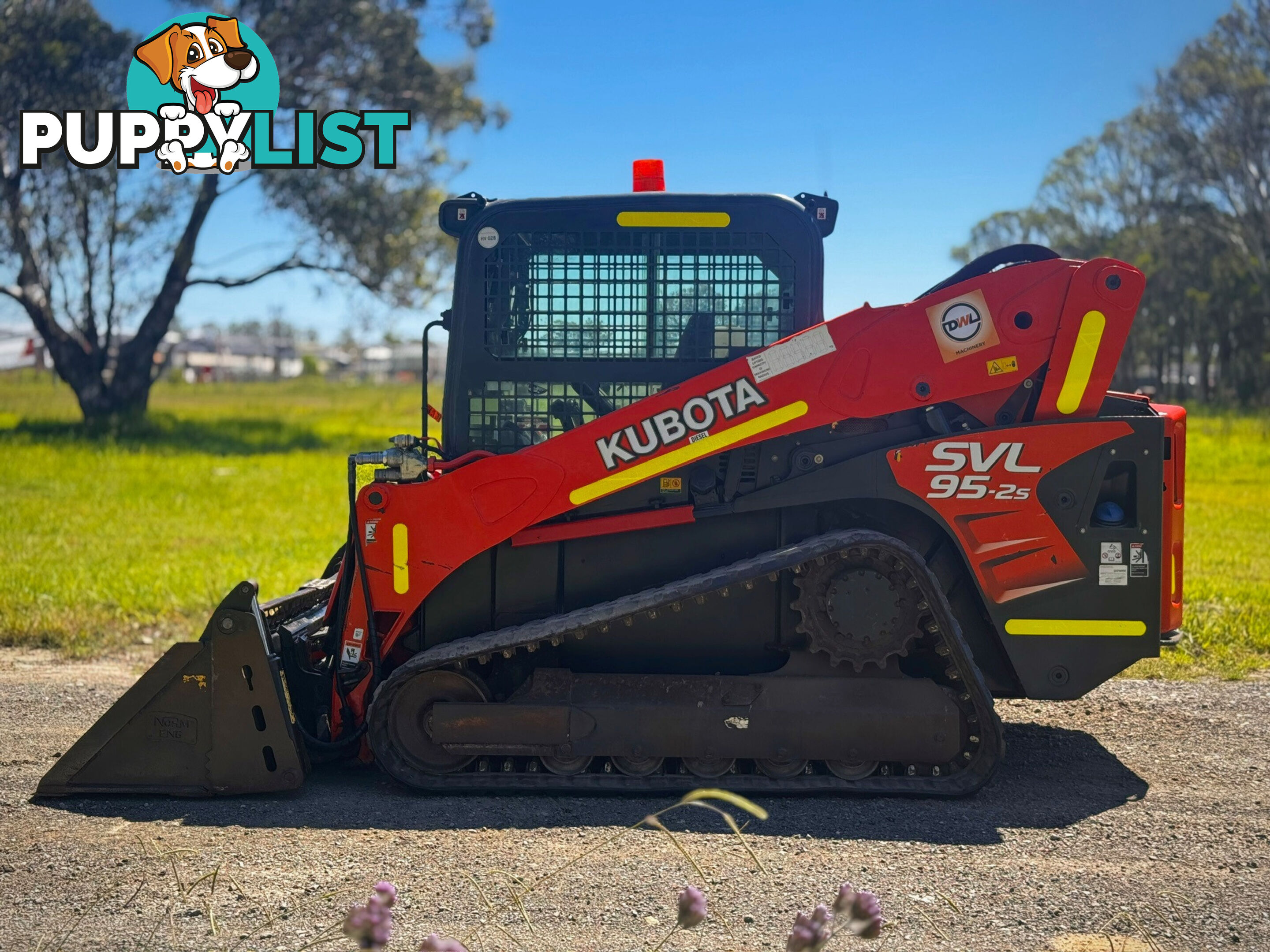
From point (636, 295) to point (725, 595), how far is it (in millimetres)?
1513

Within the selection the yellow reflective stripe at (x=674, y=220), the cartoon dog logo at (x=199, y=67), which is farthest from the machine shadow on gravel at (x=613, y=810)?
the cartoon dog logo at (x=199, y=67)

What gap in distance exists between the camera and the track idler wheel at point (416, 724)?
17.0 feet

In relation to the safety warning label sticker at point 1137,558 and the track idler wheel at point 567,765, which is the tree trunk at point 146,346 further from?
the safety warning label sticker at point 1137,558

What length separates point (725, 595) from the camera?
5.25m

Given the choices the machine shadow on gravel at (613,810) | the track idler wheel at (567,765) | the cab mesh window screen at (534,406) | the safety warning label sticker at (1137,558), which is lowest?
the machine shadow on gravel at (613,810)

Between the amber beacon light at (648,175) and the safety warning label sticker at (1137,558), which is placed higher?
the amber beacon light at (648,175)

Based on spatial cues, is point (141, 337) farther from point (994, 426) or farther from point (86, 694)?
point (994, 426)

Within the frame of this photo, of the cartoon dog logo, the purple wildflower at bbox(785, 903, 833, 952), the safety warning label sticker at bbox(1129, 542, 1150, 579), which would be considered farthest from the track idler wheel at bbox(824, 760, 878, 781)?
the cartoon dog logo

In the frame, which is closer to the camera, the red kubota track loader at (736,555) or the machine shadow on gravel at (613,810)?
the machine shadow on gravel at (613,810)

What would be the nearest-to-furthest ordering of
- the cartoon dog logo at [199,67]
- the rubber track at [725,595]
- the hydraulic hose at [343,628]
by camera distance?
the rubber track at [725,595] → the hydraulic hose at [343,628] → the cartoon dog logo at [199,67]

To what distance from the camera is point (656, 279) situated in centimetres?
552

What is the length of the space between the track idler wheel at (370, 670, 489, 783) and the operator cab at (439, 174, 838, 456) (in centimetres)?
114

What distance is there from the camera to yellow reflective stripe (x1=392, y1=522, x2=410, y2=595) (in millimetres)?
5332

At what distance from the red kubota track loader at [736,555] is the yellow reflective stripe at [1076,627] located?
0.01 m
